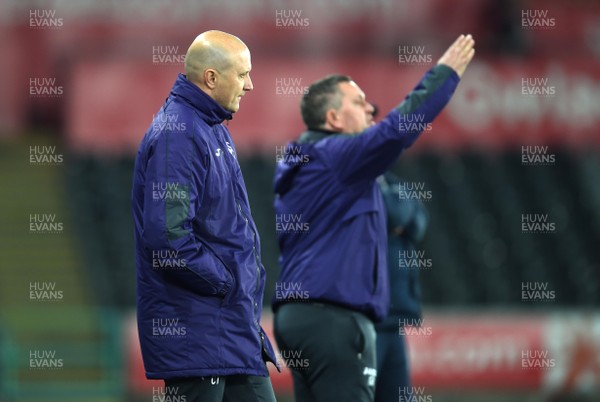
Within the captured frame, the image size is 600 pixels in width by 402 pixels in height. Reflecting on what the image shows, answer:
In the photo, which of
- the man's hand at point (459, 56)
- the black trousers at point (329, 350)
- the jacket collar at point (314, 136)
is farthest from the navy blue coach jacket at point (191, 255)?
the man's hand at point (459, 56)

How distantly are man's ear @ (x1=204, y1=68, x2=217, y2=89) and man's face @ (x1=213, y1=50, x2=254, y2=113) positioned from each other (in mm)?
16

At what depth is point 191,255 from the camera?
4.00 meters

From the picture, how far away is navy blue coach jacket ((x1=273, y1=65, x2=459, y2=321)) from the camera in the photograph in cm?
498

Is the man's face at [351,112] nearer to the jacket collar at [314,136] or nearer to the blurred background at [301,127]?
the jacket collar at [314,136]

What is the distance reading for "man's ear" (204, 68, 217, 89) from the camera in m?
4.23

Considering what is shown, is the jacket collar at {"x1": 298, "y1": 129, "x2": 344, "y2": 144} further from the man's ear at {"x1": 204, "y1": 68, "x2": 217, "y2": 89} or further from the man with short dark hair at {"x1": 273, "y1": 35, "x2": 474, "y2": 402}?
the man's ear at {"x1": 204, "y1": 68, "x2": 217, "y2": 89}

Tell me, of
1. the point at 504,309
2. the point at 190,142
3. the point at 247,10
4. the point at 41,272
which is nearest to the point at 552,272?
the point at 504,309

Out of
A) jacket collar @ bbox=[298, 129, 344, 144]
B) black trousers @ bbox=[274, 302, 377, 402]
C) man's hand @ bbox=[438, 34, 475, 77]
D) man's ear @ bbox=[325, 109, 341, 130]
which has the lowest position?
black trousers @ bbox=[274, 302, 377, 402]

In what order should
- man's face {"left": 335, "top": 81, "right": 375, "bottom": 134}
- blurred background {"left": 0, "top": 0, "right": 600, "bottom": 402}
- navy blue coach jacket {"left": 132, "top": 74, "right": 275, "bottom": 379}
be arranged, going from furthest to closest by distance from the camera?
blurred background {"left": 0, "top": 0, "right": 600, "bottom": 402}
man's face {"left": 335, "top": 81, "right": 375, "bottom": 134}
navy blue coach jacket {"left": 132, "top": 74, "right": 275, "bottom": 379}

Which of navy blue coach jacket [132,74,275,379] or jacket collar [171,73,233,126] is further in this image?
jacket collar [171,73,233,126]

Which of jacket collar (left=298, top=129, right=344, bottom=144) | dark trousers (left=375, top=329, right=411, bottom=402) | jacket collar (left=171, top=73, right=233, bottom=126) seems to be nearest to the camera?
jacket collar (left=171, top=73, right=233, bottom=126)

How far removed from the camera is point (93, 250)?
42.7 ft

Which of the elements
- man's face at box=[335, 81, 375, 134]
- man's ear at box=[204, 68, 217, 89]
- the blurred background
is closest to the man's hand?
man's face at box=[335, 81, 375, 134]

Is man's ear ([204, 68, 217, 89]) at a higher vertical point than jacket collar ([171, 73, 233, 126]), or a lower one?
higher
